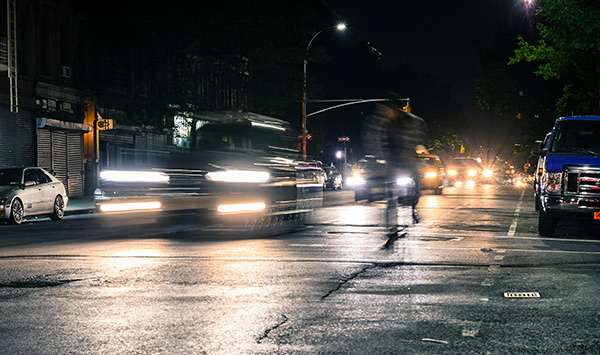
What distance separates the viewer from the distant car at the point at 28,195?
20048 mm

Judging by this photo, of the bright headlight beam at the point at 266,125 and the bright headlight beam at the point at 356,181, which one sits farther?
the bright headlight beam at the point at 356,181

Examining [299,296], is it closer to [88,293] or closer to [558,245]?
[88,293]

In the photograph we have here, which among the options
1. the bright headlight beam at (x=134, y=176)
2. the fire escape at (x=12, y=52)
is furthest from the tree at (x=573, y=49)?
the fire escape at (x=12, y=52)

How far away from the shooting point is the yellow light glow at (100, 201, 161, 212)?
17609 mm

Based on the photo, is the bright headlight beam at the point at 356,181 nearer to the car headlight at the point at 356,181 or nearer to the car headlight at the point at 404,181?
Answer: the car headlight at the point at 356,181

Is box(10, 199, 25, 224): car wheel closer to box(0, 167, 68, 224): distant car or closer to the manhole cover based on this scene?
box(0, 167, 68, 224): distant car

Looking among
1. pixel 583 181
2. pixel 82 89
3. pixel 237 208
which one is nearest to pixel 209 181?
pixel 237 208

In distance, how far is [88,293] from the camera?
8766 mm

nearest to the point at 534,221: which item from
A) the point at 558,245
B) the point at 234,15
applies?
the point at 558,245

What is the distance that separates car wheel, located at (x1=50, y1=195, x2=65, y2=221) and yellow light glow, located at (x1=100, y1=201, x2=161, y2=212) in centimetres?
510

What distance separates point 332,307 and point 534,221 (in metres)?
13.3

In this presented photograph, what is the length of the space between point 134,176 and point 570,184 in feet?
29.3

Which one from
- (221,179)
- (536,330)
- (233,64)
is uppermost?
(233,64)

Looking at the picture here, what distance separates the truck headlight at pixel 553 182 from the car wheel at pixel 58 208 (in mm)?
13225
